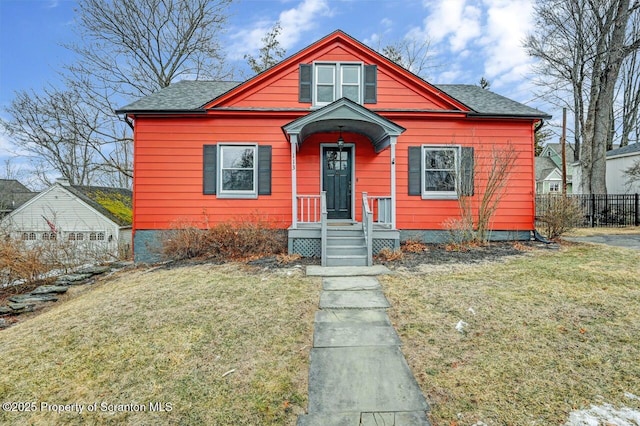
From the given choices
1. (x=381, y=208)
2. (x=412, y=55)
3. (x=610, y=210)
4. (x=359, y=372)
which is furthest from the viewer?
(x=412, y=55)

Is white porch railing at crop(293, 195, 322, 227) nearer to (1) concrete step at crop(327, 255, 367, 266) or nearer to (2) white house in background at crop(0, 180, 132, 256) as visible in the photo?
(1) concrete step at crop(327, 255, 367, 266)

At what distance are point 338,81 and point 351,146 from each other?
6.51 ft

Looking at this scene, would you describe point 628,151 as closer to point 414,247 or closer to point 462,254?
point 462,254

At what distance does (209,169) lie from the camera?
9.01 m

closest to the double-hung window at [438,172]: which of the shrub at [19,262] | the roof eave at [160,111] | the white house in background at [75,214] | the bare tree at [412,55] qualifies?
the roof eave at [160,111]

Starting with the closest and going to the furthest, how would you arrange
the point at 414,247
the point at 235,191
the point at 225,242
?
the point at 225,242, the point at 414,247, the point at 235,191

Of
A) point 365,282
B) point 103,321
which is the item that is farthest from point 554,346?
point 103,321

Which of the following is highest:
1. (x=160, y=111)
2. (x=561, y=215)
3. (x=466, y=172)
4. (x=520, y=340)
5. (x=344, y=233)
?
(x=160, y=111)

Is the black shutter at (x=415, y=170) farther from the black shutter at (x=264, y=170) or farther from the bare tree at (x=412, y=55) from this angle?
the bare tree at (x=412, y=55)

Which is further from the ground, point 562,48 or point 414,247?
point 562,48

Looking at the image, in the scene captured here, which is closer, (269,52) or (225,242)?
(225,242)

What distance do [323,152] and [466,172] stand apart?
415 centimetres

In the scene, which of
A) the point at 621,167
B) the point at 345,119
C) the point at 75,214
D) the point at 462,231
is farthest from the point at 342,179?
the point at 621,167

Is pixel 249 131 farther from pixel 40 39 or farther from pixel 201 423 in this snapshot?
pixel 40 39
